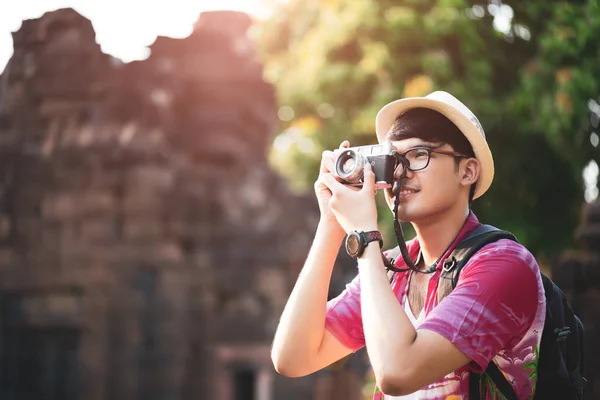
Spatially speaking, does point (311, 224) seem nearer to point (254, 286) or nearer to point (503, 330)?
point (254, 286)

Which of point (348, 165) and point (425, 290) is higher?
point (348, 165)

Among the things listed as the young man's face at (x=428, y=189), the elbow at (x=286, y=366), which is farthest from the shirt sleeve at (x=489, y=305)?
the elbow at (x=286, y=366)

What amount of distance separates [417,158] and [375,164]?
0.15 metres

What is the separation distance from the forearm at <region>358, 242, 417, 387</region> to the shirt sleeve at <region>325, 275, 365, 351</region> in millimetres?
397

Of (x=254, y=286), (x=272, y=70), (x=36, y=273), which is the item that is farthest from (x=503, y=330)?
(x=272, y=70)

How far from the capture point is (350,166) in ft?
9.37

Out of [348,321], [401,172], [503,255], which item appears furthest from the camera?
[348,321]

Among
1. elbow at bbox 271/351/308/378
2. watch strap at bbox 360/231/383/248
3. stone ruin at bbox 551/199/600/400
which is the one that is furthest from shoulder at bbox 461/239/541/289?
stone ruin at bbox 551/199/600/400

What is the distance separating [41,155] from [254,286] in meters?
4.57

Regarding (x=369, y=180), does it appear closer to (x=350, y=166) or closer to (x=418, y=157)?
(x=350, y=166)

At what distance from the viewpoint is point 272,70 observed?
70.7 feet

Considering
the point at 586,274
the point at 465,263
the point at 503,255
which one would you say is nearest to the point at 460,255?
the point at 465,263

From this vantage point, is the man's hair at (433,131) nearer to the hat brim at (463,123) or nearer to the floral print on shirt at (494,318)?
the hat brim at (463,123)

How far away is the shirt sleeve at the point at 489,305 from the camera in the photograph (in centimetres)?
253
